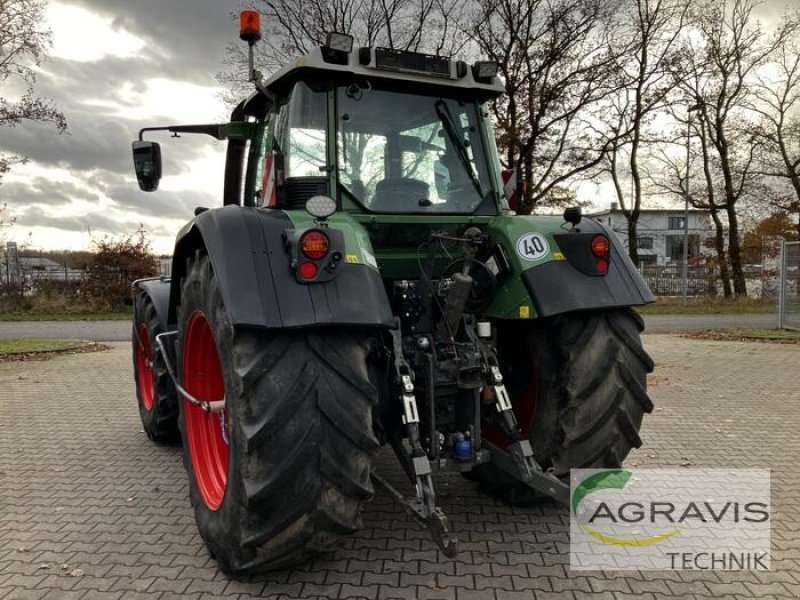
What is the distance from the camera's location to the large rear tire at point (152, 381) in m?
5.32

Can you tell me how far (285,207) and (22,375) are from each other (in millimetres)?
8001

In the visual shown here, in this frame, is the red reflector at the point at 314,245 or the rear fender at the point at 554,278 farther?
the rear fender at the point at 554,278

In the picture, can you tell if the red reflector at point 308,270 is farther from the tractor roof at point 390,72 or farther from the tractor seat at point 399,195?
the tractor roof at point 390,72

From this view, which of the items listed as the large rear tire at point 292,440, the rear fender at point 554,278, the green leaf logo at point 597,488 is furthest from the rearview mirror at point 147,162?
the green leaf logo at point 597,488

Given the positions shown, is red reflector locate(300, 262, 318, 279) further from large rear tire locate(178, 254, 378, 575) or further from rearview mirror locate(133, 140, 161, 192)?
rearview mirror locate(133, 140, 161, 192)

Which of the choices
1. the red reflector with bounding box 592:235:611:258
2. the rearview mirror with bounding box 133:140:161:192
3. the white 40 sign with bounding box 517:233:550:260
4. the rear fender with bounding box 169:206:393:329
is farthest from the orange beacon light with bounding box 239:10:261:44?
the red reflector with bounding box 592:235:611:258

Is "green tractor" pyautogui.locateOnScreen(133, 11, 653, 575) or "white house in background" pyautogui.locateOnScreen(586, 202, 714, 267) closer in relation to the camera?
"green tractor" pyautogui.locateOnScreen(133, 11, 653, 575)

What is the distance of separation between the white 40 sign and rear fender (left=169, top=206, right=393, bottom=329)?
0.88m

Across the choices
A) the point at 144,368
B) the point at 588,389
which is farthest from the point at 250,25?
the point at 144,368

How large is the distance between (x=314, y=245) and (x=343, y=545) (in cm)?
159

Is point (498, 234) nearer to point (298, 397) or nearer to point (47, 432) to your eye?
point (298, 397)

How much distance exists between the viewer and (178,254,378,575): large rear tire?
2727 millimetres

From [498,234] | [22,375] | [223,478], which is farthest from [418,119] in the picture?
[22,375]

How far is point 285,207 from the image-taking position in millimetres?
3791
